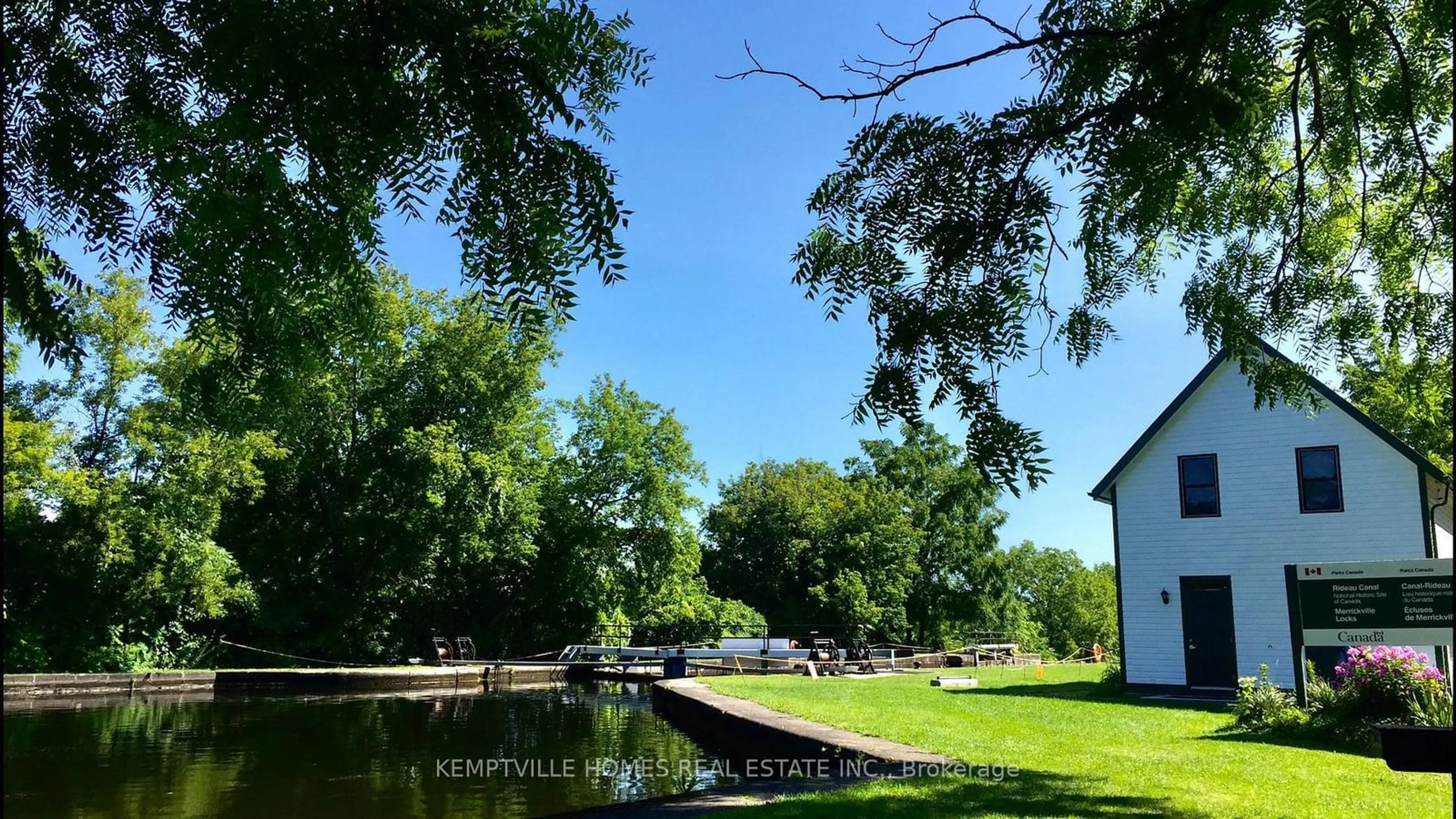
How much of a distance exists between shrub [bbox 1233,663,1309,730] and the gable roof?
516cm

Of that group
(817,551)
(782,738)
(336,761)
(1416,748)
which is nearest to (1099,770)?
(782,738)

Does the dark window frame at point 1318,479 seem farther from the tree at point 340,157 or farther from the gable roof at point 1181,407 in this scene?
the tree at point 340,157

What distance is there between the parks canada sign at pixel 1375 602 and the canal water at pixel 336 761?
7.92m

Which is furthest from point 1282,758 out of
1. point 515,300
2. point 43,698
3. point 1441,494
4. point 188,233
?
point 43,698

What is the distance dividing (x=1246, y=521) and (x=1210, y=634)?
2.29 m

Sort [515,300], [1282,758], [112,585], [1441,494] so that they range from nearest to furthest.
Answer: [515,300] < [1282,758] < [1441,494] < [112,585]

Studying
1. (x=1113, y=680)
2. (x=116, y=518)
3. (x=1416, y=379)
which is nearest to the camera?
(x=1416, y=379)

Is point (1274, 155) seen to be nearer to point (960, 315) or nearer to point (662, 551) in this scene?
point (960, 315)

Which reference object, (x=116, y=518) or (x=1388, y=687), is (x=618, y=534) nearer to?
(x=116, y=518)

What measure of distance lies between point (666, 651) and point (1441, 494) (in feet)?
67.2

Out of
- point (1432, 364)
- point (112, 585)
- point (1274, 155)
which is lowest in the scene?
point (112, 585)

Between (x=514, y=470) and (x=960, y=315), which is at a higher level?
(x=514, y=470)

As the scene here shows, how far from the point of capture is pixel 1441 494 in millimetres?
18344

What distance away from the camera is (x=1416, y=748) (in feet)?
11.1
